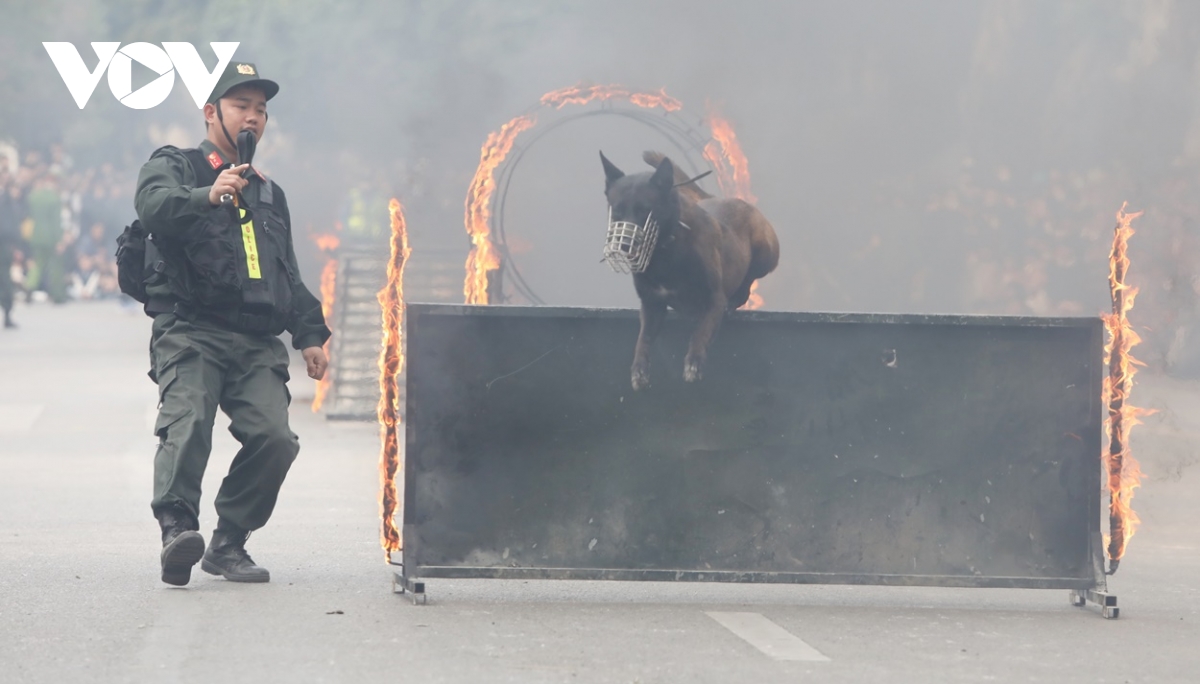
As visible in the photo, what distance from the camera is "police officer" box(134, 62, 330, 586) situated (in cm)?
648

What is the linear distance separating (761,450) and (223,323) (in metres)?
1.95

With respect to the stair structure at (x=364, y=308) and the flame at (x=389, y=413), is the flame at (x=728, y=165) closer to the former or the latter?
the stair structure at (x=364, y=308)

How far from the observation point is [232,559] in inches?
270

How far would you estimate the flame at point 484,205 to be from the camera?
14.4m

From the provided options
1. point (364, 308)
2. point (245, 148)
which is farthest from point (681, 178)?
point (364, 308)

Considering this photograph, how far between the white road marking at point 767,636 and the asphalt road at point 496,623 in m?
0.01

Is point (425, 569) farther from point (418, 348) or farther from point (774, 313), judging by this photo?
point (774, 313)

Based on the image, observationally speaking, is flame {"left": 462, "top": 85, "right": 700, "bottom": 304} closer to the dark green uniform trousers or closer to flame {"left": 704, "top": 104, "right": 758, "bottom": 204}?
flame {"left": 704, "top": 104, "right": 758, "bottom": 204}

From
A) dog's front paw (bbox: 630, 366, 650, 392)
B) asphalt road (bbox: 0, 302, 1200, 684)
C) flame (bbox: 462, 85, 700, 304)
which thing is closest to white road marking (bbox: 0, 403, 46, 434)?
flame (bbox: 462, 85, 700, 304)

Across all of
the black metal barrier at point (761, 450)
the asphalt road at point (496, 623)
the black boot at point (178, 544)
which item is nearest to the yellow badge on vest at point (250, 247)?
the black metal barrier at point (761, 450)

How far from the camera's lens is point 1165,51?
1711cm

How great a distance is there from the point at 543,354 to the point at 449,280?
38.9 ft

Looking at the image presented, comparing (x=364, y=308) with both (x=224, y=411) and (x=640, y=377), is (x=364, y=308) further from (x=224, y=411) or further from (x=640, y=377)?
(x=640, y=377)

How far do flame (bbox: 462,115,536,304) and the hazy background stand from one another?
2.22 metres
